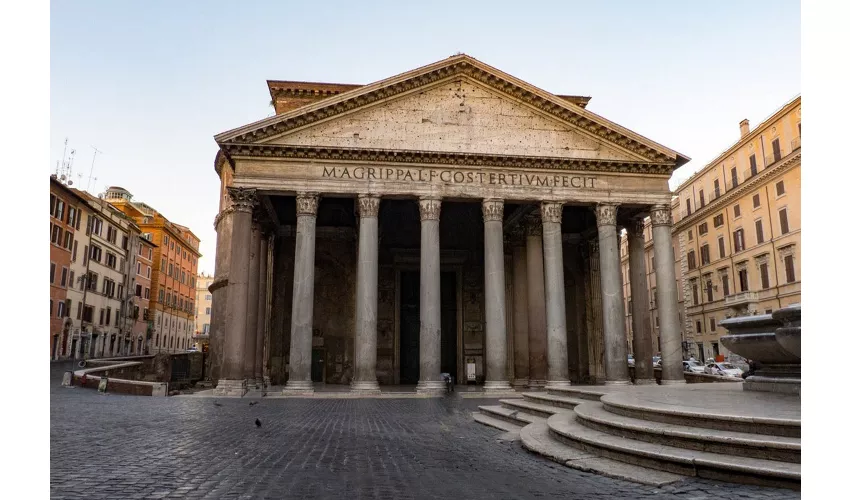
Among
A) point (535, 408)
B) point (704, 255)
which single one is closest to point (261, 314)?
point (535, 408)

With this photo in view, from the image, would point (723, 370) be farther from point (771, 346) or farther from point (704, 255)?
point (771, 346)

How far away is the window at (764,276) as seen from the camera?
34250mm

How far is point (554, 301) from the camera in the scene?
19.7 m

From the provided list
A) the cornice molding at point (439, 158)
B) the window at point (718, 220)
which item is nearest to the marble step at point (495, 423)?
the cornice molding at point (439, 158)

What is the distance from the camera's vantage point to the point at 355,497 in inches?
195

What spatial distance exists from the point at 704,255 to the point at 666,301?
2583 centimetres

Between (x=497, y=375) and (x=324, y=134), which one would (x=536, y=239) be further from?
(x=324, y=134)

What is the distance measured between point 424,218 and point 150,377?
14.9 meters

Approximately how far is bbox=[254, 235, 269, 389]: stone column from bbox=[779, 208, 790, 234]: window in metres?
28.9

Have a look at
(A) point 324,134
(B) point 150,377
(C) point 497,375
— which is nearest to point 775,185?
(C) point 497,375

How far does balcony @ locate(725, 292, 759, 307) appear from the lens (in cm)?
3508

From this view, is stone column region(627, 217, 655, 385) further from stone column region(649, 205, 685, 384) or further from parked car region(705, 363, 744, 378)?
parked car region(705, 363, 744, 378)

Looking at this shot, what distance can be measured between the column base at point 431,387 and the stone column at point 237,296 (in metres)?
5.70

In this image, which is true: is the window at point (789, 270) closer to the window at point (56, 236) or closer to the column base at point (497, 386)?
the column base at point (497, 386)
